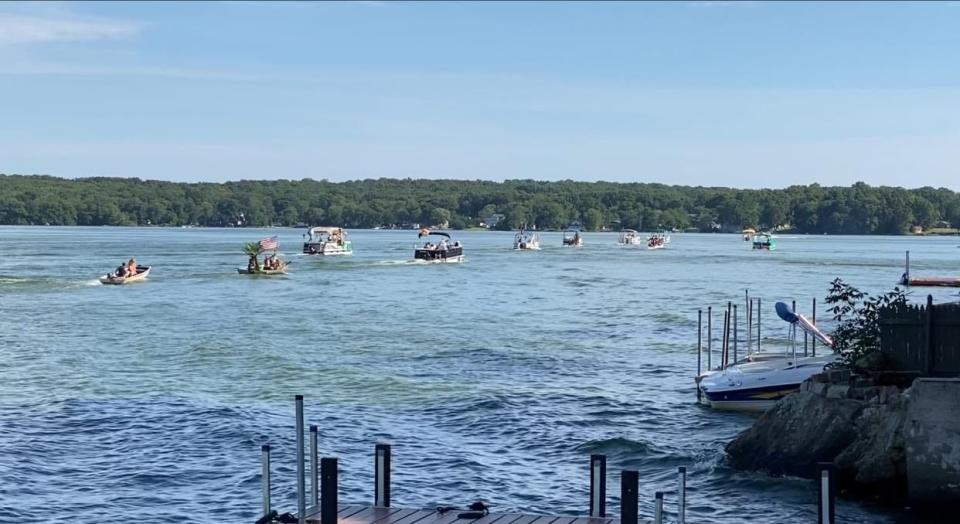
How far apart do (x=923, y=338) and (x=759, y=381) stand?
24.8ft

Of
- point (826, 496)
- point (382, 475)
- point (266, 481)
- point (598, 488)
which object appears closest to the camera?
point (826, 496)

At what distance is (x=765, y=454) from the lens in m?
22.4

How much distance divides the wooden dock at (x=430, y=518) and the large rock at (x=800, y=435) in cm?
725

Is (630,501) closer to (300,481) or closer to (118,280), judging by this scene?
(300,481)

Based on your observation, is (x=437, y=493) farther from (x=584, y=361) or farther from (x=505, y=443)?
(x=584, y=361)

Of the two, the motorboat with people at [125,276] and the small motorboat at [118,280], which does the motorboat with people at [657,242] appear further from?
the small motorboat at [118,280]

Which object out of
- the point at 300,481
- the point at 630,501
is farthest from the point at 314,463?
the point at 630,501

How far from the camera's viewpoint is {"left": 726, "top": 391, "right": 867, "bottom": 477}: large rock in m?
21.2

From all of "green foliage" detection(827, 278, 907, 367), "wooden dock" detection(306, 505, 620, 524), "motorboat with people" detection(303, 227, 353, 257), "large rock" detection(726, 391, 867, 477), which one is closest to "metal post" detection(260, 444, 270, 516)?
"wooden dock" detection(306, 505, 620, 524)

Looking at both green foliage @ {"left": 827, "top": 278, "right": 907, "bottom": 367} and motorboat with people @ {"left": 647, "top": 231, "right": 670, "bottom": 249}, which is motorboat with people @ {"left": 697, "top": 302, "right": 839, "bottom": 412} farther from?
motorboat with people @ {"left": 647, "top": 231, "right": 670, "bottom": 249}

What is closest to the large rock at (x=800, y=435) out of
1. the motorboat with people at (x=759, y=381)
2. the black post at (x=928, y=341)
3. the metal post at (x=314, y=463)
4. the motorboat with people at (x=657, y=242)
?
the black post at (x=928, y=341)

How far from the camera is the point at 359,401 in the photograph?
3088cm

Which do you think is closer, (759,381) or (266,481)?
(266,481)

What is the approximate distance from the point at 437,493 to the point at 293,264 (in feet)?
290
